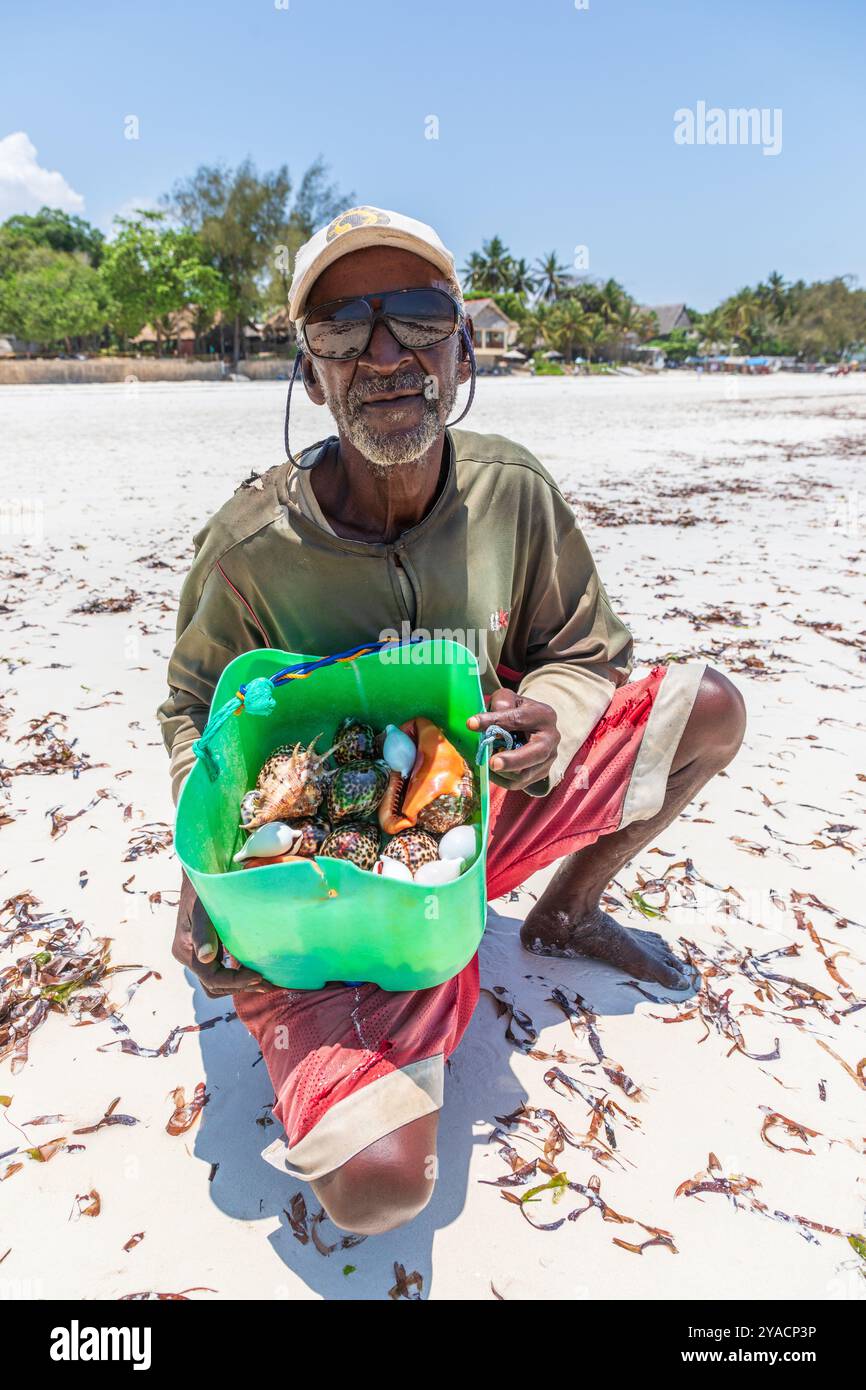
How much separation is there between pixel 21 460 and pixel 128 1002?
12.6m

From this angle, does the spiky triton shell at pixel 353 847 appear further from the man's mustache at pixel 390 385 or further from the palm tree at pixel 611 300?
the palm tree at pixel 611 300

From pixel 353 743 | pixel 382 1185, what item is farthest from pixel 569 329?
pixel 382 1185

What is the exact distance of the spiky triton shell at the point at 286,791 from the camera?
79.6 inches

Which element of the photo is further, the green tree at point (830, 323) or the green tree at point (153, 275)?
the green tree at point (830, 323)

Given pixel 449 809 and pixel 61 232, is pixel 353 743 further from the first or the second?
→ pixel 61 232

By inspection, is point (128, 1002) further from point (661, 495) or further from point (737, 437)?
point (737, 437)

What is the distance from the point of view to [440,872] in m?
1.83

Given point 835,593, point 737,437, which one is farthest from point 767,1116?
point 737,437

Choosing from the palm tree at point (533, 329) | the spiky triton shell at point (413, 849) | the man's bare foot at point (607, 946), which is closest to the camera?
the spiky triton shell at point (413, 849)

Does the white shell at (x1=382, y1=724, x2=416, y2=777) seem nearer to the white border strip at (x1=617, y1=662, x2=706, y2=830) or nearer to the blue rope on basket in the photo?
the blue rope on basket

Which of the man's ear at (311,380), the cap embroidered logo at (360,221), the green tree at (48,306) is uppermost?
the green tree at (48,306)

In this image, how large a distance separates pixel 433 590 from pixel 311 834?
0.77m

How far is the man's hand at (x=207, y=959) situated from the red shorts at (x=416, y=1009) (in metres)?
0.12

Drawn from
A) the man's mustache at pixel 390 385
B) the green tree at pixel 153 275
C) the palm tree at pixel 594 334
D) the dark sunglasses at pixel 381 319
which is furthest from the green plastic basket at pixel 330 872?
the palm tree at pixel 594 334
